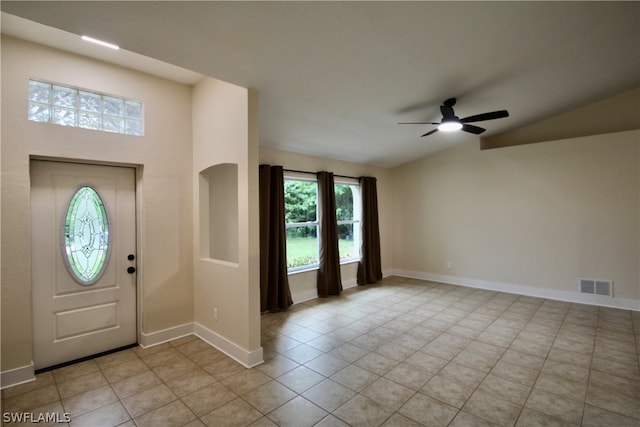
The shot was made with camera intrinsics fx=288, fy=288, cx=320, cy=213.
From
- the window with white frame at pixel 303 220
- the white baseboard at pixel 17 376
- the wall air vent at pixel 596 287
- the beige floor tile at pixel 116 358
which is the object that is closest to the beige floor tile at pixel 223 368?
the beige floor tile at pixel 116 358

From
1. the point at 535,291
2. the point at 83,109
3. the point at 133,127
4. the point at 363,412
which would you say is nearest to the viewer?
the point at 363,412

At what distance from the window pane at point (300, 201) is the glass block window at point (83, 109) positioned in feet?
7.79

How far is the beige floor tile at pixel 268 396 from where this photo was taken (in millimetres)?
2248

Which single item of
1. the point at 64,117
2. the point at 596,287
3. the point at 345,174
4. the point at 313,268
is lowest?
the point at 596,287

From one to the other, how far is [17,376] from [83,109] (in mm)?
Result: 2568

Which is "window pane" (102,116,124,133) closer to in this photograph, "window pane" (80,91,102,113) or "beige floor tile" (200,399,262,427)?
"window pane" (80,91,102,113)

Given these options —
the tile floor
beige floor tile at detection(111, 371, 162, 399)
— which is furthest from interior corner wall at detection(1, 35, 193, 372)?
beige floor tile at detection(111, 371, 162, 399)

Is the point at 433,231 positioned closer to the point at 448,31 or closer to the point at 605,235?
the point at 605,235

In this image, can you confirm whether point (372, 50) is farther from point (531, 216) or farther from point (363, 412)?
point (531, 216)

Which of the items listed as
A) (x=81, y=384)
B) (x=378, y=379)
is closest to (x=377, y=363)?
(x=378, y=379)

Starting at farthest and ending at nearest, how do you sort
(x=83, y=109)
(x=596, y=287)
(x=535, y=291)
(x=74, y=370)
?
(x=535, y=291), (x=596, y=287), (x=83, y=109), (x=74, y=370)

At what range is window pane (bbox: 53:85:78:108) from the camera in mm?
2836

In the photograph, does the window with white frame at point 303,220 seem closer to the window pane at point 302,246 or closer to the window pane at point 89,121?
the window pane at point 302,246

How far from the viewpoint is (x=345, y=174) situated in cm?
589
